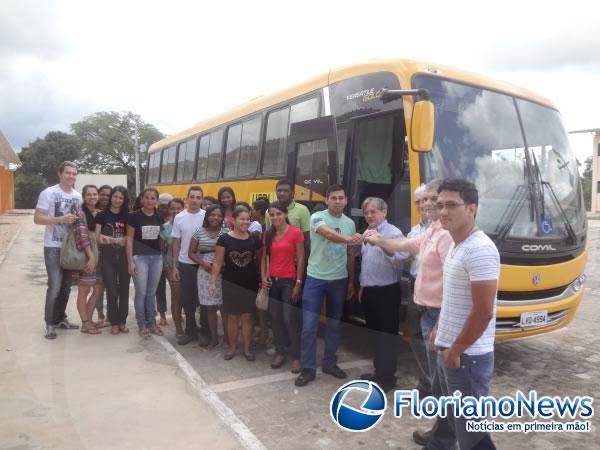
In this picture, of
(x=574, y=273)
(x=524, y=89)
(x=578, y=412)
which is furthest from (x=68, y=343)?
(x=524, y=89)

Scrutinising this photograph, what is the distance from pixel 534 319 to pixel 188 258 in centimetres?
359

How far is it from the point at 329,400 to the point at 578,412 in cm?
200

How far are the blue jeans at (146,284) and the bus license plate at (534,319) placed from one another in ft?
13.0

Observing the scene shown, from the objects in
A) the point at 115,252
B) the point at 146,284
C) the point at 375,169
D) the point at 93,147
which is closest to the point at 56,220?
the point at 115,252

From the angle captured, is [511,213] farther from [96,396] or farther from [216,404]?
[96,396]

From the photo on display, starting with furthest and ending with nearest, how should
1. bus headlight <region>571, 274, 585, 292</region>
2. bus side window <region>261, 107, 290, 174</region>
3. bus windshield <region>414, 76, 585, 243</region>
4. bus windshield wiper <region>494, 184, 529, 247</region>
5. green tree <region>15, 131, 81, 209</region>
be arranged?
green tree <region>15, 131, 81, 209</region> < bus side window <region>261, 107, 290, 174</region> < bus headlight <region>571, 274, 585, 292</region> < bus windshield <region>414, 76, 585, 243</region> < bus windshield wiper <region>494, 184, 529, 247</region>

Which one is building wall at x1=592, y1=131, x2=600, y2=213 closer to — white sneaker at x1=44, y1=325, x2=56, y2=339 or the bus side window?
the bus side window

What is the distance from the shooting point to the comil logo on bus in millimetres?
4316

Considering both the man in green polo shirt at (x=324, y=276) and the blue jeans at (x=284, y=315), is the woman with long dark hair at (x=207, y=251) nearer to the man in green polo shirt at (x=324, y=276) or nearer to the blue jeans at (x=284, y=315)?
the blue jeans at (x=284, y=315)

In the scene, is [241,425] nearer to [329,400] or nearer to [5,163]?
[329,400]

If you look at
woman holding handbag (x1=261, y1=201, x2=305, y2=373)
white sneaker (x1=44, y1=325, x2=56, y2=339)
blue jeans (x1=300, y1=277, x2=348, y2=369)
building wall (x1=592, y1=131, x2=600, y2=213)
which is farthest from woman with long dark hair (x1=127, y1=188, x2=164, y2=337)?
building wall (x1=592, y1=131, x2=600, y2=213)

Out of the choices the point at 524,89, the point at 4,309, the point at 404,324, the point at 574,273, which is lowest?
the point at 4,309

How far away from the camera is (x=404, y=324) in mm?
4328

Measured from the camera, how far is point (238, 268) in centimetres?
491
